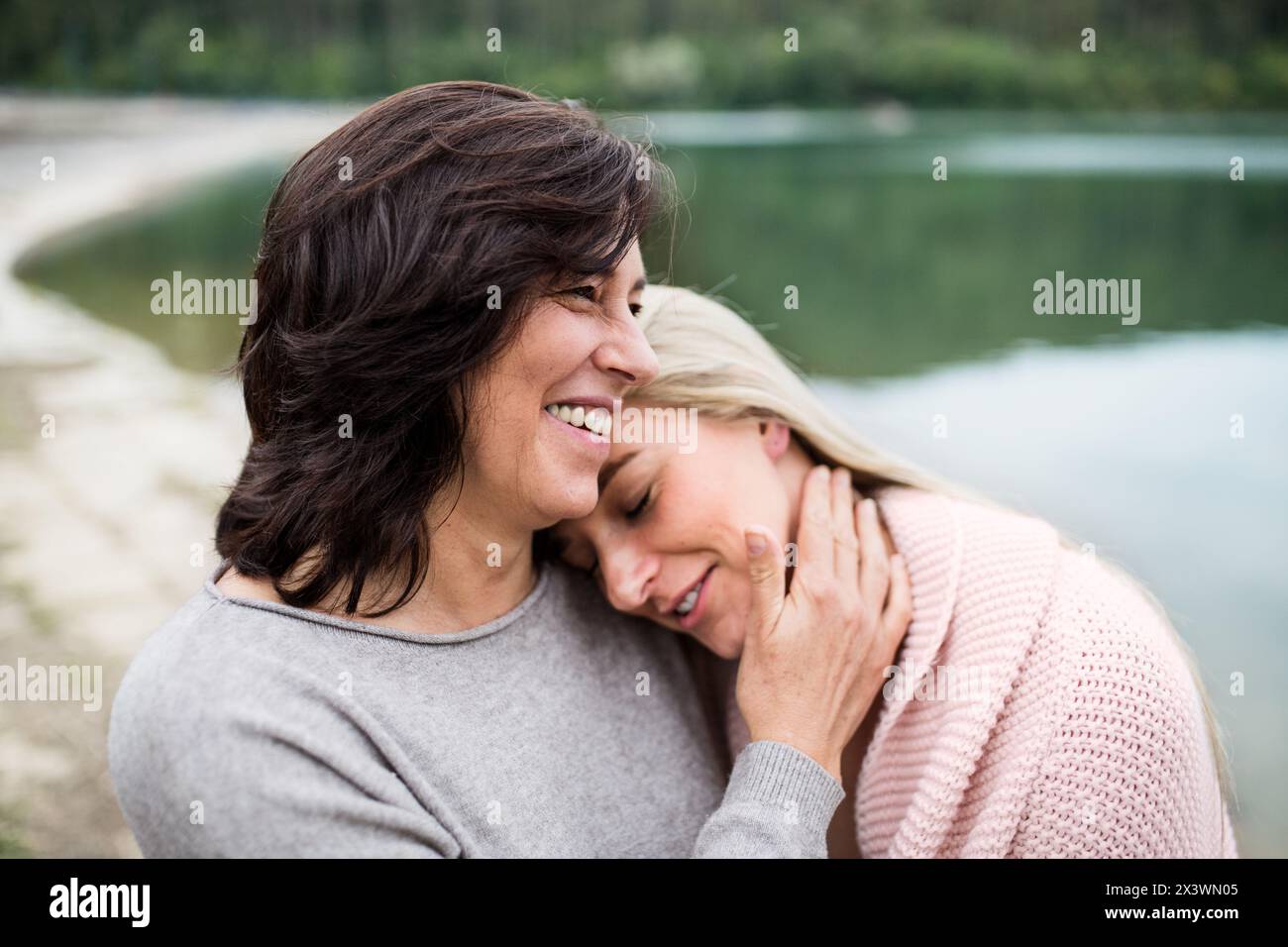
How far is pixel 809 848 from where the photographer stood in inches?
54.5

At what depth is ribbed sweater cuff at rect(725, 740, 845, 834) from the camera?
4.57ft

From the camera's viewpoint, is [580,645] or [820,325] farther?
[820,325]

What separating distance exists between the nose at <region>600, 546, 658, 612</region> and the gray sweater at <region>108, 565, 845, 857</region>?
88mm

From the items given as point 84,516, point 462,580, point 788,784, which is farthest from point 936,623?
point 84,516

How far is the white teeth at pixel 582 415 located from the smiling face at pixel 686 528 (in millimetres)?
97

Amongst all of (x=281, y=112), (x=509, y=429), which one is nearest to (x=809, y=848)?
(x=509, y=429)

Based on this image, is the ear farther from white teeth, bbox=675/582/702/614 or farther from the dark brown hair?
the dark brown hair

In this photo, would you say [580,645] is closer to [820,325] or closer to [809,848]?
[809,848]

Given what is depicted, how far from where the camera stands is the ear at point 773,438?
1.77 meters

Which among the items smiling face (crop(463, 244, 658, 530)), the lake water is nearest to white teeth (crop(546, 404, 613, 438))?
smiling face (crop(463, 244, 658, 530))

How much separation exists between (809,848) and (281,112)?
29700mm

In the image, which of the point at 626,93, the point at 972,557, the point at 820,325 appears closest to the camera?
the point at 972,557

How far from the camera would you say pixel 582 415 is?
1480mm

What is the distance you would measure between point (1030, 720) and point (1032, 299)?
14925 mm
